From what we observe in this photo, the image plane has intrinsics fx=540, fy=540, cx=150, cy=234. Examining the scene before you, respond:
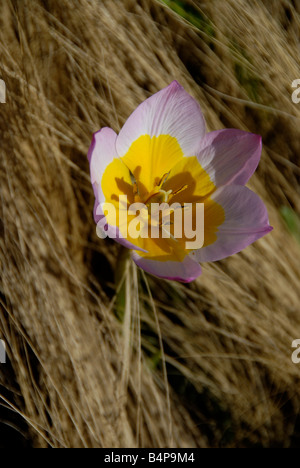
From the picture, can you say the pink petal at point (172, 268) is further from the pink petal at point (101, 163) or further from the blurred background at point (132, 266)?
the blurred background at point (132, 266)

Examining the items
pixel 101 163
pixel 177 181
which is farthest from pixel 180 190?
pixel 101 163

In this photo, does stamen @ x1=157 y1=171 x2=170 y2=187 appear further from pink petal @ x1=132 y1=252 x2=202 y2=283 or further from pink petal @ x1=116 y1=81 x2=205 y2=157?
pink petal @ x1=132 y1=252 x2=202 y2=283

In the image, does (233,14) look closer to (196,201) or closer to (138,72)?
(138,72)

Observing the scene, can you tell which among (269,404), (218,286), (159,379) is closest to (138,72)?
(218,286)

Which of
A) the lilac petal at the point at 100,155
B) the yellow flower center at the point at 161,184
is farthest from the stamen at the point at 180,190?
the lilac petal at the point at 100,155

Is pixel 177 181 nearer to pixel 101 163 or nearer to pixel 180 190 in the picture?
pixel 180 190

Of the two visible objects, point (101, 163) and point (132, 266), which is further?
point (132, 266)
